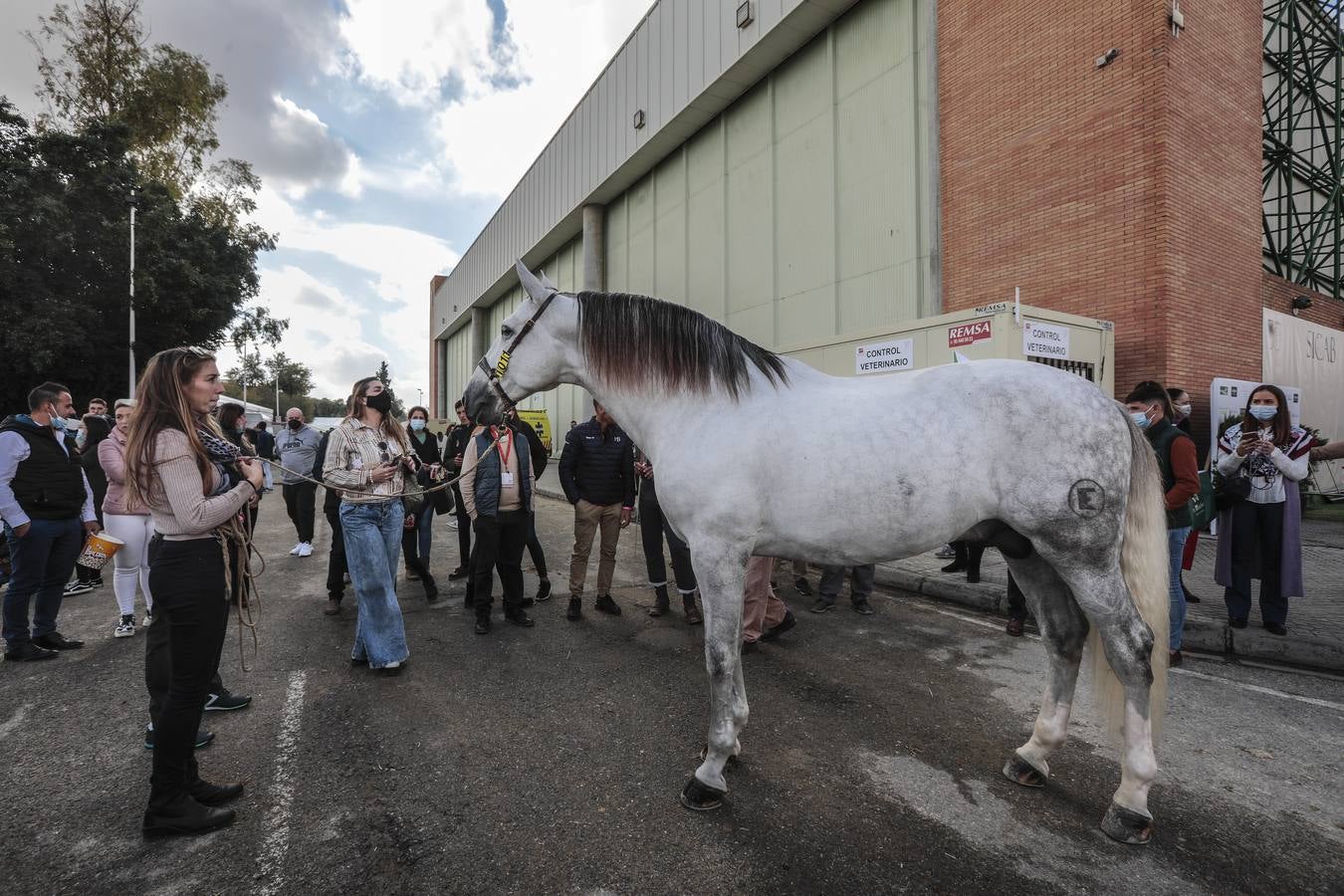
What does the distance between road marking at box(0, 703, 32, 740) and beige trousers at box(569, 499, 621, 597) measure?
3.47m

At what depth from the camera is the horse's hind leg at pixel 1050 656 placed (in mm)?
2664

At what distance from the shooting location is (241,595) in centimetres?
271

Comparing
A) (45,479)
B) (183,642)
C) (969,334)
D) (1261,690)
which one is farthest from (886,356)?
(45,479)

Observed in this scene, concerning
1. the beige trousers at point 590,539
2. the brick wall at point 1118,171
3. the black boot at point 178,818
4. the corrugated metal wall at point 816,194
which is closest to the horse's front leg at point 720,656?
the black boot at point 178,818

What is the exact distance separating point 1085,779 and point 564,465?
176 inches

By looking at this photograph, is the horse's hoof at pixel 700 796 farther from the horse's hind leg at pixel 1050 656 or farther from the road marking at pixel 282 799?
the road marking at pixel 282 799

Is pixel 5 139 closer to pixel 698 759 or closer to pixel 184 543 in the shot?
pixel 184 543

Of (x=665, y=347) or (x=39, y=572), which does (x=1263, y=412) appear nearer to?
(x=665, y=347)

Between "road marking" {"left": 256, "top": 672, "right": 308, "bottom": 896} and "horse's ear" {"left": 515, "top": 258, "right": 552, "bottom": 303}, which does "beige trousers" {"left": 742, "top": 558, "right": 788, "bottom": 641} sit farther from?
"road marking" {"left": 256, "top": 672, "right": 308, "bottom": 896}

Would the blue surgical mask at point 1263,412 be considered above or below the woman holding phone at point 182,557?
above

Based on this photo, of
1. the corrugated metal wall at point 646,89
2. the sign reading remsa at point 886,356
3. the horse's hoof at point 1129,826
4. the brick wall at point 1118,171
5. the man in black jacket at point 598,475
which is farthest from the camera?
the corrugated metal wall at point 646,89

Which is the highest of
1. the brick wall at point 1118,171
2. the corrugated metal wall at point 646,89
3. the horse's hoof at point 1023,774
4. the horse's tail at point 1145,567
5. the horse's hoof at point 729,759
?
the corrugated metal wall at point 646,89

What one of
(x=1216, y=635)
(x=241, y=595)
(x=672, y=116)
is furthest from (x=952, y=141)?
(x=241, y=595)

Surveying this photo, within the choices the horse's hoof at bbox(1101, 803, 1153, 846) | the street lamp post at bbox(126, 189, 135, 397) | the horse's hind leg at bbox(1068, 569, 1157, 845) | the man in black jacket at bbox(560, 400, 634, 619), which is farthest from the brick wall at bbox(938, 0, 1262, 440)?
the street lamp post at bbox(126, 189, 135, 397)
